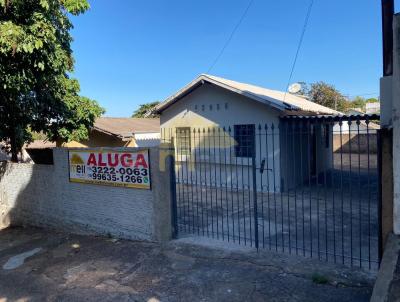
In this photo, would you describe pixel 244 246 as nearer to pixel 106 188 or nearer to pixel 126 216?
pixel 126 216

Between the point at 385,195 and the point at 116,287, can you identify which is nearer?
the point at 385,195

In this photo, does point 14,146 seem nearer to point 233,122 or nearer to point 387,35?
point 233,122

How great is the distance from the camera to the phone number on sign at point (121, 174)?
19.9 feet

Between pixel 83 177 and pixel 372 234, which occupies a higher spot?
pixel 83 177

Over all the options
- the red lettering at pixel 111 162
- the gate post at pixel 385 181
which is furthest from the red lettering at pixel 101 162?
the gate post at pixel 385 181

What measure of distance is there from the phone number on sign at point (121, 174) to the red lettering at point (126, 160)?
94 mm

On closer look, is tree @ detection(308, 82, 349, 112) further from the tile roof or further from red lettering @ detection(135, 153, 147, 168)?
red lettering @ detection(135, 153, 147, 168)

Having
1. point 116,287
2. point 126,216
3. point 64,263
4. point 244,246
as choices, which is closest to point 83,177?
point 126,216

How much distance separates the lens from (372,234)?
6570 mm

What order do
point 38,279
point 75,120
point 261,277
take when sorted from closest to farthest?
1. point 261,277
2. point 38,279
3. point 75,120

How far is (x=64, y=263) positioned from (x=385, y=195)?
16.3 feet

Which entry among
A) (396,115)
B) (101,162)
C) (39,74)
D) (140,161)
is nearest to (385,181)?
(396,115)

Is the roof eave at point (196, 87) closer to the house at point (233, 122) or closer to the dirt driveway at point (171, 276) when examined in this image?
the house at point (233, 122)

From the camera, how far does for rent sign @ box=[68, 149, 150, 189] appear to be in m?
6.06
